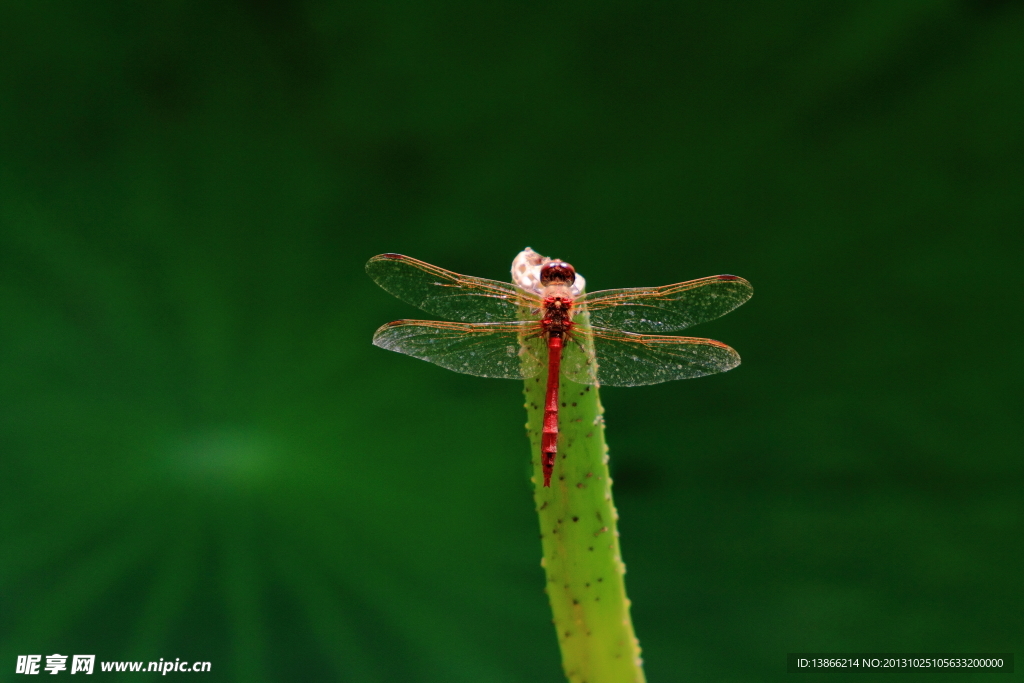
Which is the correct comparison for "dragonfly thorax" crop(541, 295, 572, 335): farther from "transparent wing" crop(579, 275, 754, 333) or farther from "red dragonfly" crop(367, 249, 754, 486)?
"transparent wing" crop(579, 275, 754, 333)

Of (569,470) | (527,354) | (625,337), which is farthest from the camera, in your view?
(625,337)

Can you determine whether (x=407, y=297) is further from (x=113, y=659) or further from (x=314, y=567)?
(x=113, y=659)

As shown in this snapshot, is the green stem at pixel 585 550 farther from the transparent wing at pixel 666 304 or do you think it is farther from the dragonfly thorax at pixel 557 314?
the transparent wing at pixel 666 304

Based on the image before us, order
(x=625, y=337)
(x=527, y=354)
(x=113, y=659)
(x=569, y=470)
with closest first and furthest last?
(x=569, y=470) → (x=527, y=354) → (x=625, y=337) → (x=113, y=659)

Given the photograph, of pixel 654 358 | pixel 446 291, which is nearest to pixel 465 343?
pixel 446 291

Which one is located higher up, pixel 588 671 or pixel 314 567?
pixel 314 567

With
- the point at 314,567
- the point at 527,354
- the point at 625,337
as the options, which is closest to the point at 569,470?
the point at 527,354

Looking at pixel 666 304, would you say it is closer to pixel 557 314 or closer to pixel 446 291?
pixel 557 314
